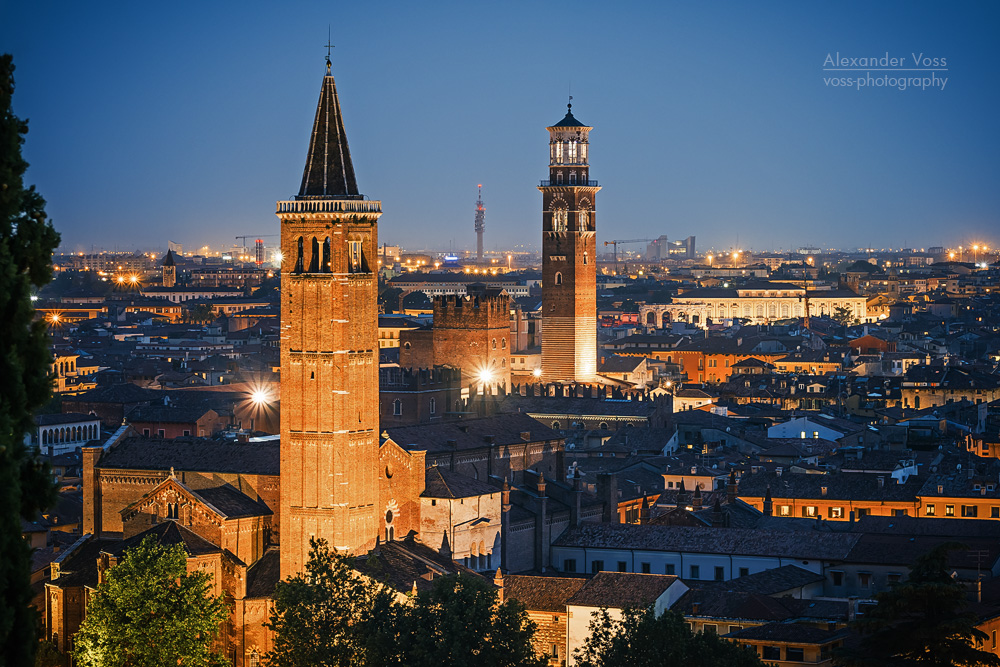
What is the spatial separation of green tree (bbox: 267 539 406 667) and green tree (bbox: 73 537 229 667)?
1.21 m

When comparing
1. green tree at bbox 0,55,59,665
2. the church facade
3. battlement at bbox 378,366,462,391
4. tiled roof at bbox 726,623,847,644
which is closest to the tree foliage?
the church facade

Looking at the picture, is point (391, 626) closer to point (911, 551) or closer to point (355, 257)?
point (355, 257)

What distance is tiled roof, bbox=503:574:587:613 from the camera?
32.8 m

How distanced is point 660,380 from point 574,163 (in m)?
12.3

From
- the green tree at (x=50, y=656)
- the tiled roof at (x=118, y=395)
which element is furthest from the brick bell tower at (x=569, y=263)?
the green tree at (x=50, y=656)

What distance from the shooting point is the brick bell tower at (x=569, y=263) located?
235 feet

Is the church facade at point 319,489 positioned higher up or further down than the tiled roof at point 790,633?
higher up

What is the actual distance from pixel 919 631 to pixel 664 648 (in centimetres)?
351

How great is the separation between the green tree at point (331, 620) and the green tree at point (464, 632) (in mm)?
455

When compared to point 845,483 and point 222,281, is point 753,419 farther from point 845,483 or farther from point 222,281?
point 222,281

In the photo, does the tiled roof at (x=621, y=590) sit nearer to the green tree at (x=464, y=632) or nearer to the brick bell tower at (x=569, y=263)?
the green tree at (x=464, y=632)

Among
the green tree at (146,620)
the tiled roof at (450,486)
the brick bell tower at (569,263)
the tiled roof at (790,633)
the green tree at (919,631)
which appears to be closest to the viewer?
the green tree at (919,631)

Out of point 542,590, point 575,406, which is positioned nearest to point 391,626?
point 542,590

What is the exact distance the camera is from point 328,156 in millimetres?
35156
